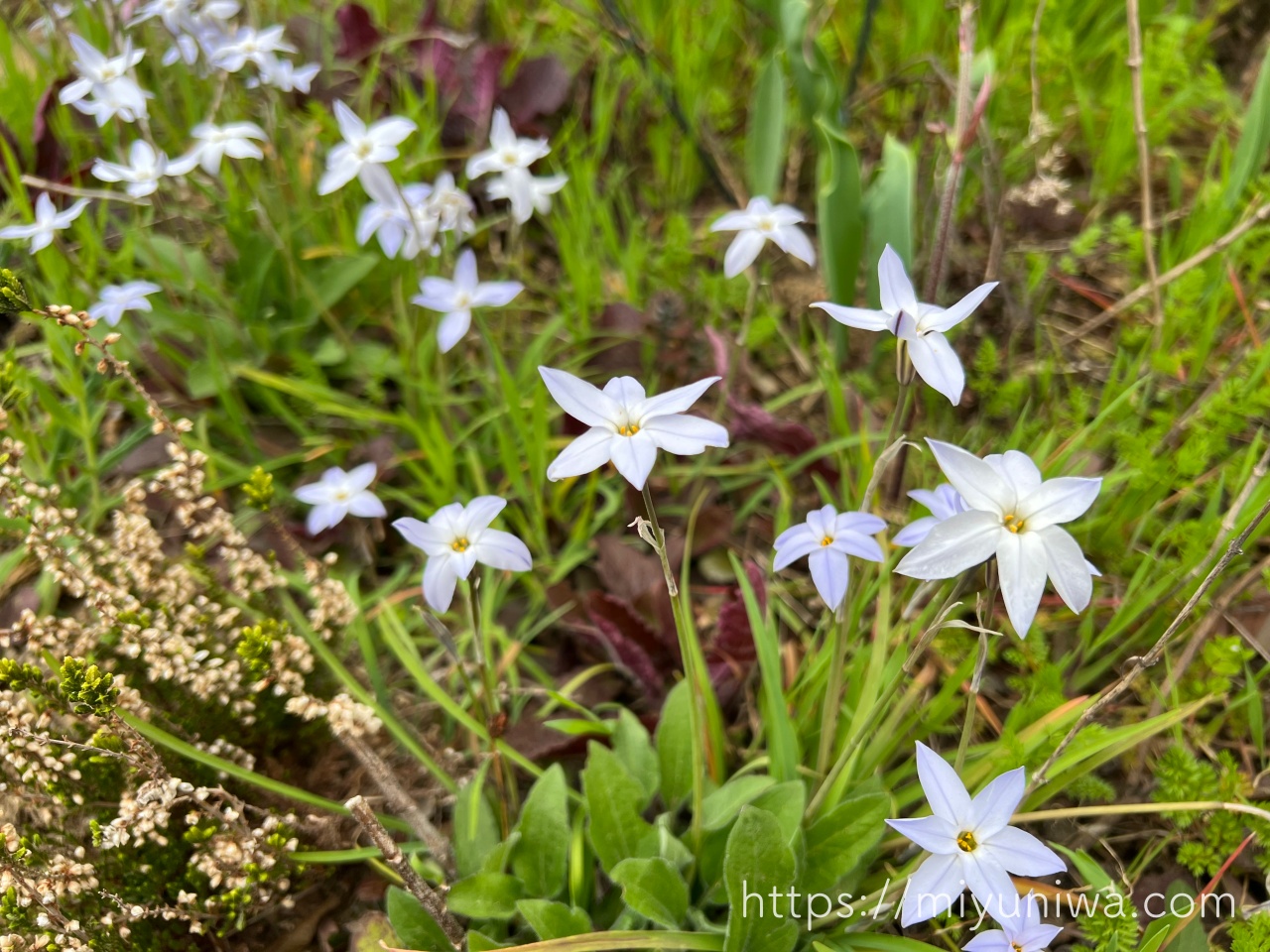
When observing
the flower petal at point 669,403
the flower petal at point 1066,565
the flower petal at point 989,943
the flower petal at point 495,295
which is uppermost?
the flower petal at point 669,403

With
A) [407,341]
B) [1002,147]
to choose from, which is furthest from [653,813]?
[1002,147]

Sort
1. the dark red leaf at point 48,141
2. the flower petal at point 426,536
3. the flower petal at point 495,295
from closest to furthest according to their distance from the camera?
the flower petal at point 426,536 < the flower petal at point 495,295 < the dark red leaf at point 48,141

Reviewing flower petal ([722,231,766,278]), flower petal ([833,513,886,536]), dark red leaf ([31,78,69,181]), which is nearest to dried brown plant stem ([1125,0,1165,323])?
flower petal ([722,231,766,278])

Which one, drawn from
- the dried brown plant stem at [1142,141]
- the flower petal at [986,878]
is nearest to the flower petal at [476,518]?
the flower petal at [986,878]

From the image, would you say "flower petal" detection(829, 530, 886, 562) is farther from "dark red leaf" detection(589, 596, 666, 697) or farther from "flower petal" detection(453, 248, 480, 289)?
"flower petal" detection(453, 248, 480, 289)

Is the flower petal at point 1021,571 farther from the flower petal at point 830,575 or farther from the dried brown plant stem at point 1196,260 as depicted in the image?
the dried brown plant stem at point 1196,260

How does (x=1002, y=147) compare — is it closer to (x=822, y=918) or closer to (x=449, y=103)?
(x=449, y=103)

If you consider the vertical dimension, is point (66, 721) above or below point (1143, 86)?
below
